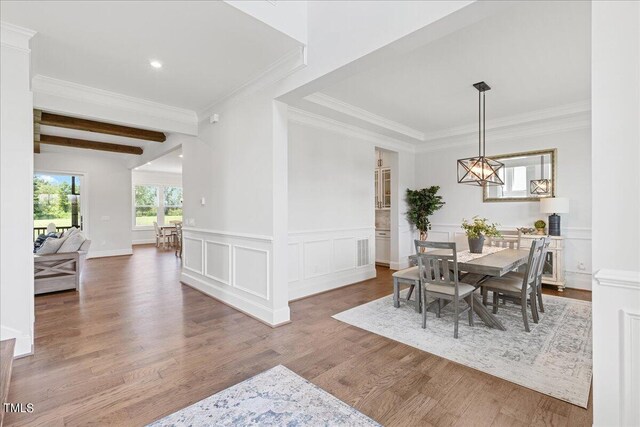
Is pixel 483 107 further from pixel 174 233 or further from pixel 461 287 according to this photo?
pixel 174 233

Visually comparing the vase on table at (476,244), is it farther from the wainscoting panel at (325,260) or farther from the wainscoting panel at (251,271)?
the wainscoting panel at (251,271)

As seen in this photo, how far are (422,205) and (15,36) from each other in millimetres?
6089

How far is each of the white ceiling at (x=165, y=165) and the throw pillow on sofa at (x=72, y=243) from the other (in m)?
3.51

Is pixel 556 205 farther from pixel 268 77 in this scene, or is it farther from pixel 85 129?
pixel 85 129

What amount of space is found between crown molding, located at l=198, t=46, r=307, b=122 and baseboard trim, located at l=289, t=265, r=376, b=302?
8.57 ft

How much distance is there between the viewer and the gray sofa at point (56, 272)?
4457 millimetres

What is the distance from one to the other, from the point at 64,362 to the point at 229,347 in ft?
4.33

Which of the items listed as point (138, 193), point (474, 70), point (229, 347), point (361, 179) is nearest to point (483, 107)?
point (474, 70)

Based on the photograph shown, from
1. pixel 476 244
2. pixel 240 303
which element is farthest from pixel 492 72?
pixel 240 303

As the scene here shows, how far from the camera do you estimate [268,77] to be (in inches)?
129

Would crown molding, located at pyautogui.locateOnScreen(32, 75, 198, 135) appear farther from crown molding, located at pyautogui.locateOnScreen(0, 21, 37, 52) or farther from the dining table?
the dining table

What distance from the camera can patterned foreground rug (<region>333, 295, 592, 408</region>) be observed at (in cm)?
220

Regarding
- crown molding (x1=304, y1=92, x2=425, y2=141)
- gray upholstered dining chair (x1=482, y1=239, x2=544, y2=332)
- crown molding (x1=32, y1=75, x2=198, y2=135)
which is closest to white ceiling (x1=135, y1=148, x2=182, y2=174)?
crown molding (x1=32, y1=75, x2=198, y2=135)

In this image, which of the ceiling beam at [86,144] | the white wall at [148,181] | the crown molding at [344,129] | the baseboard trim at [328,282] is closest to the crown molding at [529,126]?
the crown molding at [344,129]
